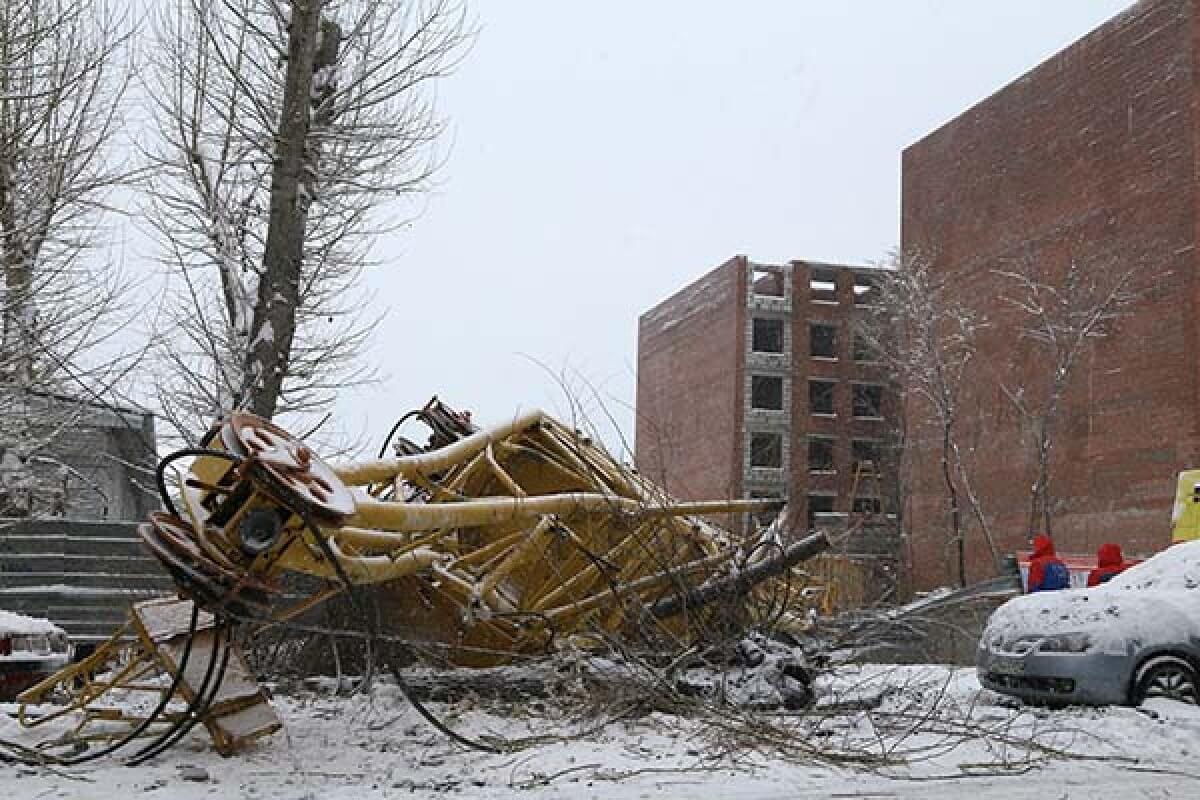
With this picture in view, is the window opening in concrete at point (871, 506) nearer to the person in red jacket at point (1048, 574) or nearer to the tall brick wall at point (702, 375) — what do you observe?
the person in red jacket at point (1048, 574)

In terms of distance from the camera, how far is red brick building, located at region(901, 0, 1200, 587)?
3045cm

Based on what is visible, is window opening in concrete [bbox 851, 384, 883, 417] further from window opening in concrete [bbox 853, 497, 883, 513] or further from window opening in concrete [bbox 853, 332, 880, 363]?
window opening in concrete [bbox 853, 497, 883, 513]

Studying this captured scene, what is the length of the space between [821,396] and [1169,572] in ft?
148

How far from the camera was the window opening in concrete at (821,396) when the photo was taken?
5469 centimetres

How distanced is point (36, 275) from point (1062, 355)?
25700 millimetres

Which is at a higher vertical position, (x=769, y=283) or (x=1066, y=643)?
(x=769, y=283)

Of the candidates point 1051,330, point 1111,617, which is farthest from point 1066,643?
point 1051,330

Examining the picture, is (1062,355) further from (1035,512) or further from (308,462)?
(308,462)

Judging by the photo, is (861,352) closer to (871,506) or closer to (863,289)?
(863,289)

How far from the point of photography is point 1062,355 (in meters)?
33.2

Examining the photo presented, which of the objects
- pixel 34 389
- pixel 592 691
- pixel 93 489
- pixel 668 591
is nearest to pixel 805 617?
pixel 668 591

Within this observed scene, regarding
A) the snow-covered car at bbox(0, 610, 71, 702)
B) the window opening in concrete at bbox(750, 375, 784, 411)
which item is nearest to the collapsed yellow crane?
the snow-covered car at bbox(0, 610, 71, 702)

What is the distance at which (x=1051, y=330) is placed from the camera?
32938 mm

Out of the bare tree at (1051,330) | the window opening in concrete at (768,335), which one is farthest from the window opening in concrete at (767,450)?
the bare tree at (1051,330)
